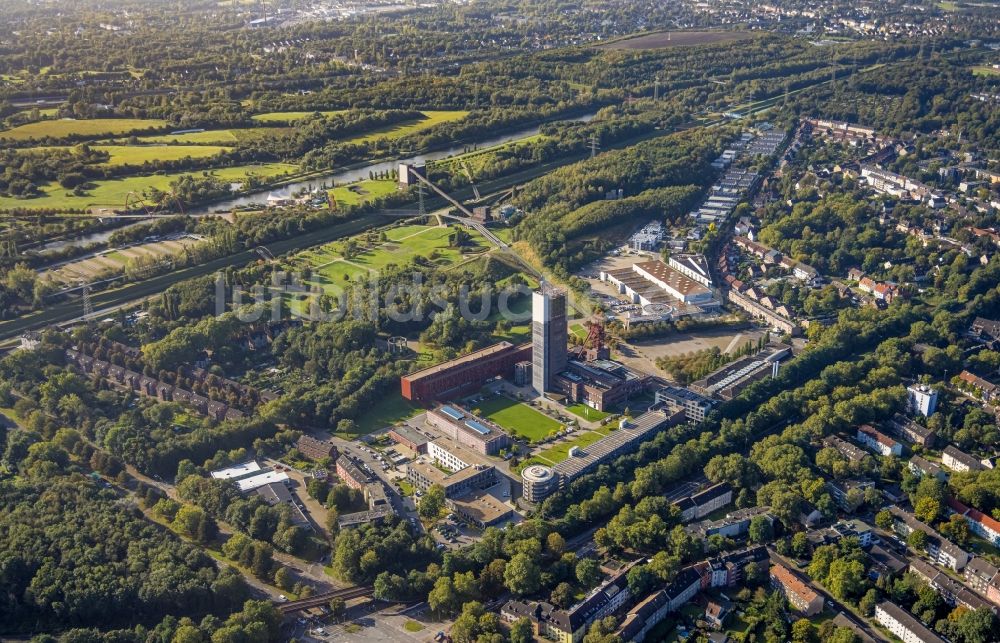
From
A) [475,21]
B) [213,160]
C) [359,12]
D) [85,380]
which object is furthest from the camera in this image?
[359,12]

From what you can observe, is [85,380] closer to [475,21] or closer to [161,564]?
[161,564]

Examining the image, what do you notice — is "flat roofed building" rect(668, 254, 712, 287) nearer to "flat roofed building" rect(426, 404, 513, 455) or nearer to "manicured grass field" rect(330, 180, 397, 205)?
"flat roofed building" rect(426, 404, 513, 455)

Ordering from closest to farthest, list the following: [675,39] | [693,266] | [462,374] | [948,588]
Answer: [948,588] < [462,374] < [693,266] < [675,39]

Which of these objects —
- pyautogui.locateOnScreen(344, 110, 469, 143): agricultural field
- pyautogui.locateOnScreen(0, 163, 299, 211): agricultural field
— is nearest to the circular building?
pyautogui.locateOnScreen(0, 163, 299, 211): agricultural field

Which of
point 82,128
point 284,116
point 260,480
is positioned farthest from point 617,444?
point 82,128

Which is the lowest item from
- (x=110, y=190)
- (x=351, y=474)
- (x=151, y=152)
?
(x=351, y=474)

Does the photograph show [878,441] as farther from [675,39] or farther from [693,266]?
[675,39]

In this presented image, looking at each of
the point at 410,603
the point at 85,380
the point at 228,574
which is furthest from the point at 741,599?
the point at 85,380

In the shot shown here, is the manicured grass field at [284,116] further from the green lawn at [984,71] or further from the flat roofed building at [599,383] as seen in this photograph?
the green lawn at [984,71]
